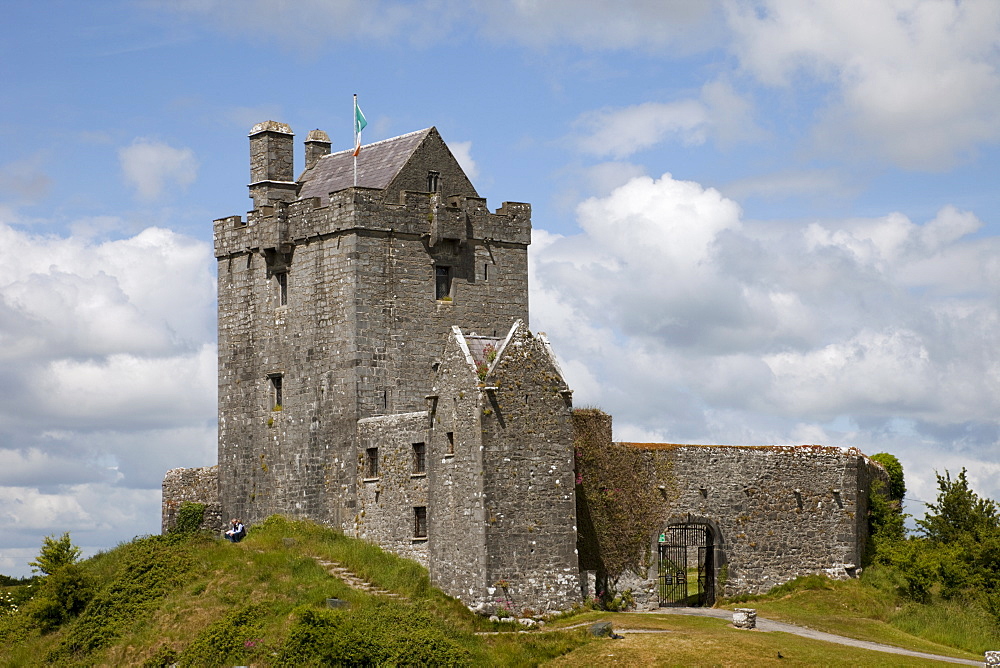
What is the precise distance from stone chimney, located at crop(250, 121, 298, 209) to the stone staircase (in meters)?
13.8

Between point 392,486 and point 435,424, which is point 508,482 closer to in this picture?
point 435,424

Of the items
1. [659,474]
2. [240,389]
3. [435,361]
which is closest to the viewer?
[659,474]

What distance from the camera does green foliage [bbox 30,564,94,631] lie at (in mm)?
40250

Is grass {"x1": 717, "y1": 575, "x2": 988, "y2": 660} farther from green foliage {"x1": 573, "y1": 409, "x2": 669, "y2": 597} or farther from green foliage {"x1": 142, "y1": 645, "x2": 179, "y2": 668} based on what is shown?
green foliage {"x1": 142, "y1": 645, "x2": 179, "y2": 668}

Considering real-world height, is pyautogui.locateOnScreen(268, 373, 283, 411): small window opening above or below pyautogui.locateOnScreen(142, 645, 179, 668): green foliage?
above

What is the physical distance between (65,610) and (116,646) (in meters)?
3.43

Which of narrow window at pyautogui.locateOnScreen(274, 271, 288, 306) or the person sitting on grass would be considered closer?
the person sitting on grass

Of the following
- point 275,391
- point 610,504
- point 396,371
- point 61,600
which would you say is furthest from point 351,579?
point 275,391

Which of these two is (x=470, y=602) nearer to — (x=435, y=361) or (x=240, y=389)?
(x=435, y=361)

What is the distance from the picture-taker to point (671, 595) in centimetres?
4306

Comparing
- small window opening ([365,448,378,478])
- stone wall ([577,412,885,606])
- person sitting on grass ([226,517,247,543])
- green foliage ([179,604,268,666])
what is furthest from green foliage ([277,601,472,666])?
person sitting on grass ([226,517,247,543])

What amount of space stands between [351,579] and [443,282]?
34.8 ft

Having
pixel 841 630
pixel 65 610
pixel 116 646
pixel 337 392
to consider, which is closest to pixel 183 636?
pixel 116 646

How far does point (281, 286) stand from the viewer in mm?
47625
